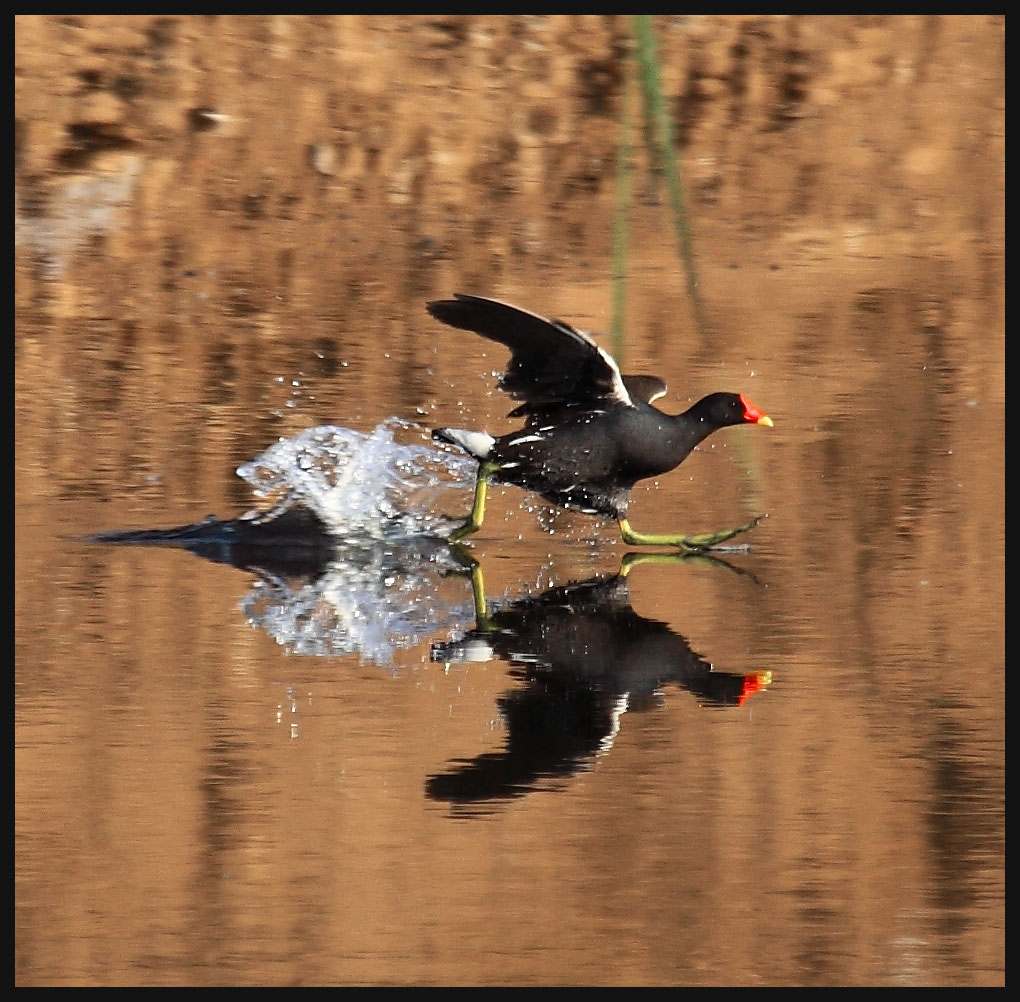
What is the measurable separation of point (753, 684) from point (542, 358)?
5.32ft

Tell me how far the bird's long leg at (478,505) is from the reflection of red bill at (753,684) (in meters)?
1.63

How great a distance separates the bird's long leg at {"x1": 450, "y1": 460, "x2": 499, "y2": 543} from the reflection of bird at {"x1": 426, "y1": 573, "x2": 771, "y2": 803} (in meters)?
0.59

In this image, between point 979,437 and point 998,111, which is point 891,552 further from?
point 998,111

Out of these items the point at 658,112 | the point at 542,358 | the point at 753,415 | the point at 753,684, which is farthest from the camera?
the point at 753,415

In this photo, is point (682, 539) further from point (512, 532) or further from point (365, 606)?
point (365, 606)

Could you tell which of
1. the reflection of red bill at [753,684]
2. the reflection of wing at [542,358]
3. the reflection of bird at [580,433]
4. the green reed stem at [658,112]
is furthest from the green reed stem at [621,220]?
the reflection of bird at [580,433]

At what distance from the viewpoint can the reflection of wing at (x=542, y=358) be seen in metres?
6.64

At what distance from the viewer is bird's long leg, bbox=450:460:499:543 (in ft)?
23.6

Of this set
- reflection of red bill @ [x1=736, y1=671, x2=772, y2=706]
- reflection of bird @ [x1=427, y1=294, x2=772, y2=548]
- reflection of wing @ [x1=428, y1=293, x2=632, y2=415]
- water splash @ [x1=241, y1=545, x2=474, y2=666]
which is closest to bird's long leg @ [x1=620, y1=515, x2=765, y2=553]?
reflection of bird @ [x1=427, y1=294, x2=772, y2=548]

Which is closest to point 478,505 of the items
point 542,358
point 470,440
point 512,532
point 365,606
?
point 470,440

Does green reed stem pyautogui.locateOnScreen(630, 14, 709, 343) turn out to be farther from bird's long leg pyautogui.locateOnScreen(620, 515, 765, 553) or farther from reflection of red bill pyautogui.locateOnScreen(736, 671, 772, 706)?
bird's long leg pyautogui.locateOnScreen(620, 515, 765, 553)

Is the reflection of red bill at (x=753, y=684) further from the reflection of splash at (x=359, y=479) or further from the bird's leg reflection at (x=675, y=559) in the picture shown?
the reflection of splash at (x=359, y=479)

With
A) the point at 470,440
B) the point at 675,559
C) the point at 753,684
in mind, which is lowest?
the point at 753,684

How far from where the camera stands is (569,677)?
226 inches
